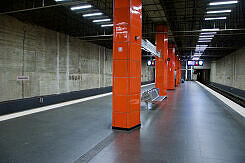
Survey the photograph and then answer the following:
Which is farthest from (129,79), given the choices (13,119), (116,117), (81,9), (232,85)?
(232,85)

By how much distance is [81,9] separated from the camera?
10.5 metres

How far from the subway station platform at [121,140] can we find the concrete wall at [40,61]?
4644 millimetres

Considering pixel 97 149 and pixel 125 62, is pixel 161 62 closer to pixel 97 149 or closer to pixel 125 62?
pixel 125 62

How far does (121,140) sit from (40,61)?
10066 mm

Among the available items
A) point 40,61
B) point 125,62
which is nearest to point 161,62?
point 125,62

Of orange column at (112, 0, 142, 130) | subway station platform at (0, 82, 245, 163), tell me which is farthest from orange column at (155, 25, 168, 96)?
orange column at (112, 0, 142, 130)

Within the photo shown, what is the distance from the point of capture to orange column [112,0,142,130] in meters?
5.41

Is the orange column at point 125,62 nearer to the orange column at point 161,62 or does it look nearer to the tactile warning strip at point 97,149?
the tactile warning strip at point 97,149

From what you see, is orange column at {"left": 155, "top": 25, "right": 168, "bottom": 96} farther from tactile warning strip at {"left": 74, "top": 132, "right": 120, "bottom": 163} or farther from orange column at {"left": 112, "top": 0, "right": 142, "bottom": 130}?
tactile warning strip at {"left": 74, "top": 132, "right": 120, "bottom": 163}

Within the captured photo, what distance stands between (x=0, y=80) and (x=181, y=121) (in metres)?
9.24

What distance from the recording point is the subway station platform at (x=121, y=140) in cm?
363

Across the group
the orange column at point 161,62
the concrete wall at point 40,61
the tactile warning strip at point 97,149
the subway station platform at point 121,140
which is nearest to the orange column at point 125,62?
the subway station platform at point 121,140

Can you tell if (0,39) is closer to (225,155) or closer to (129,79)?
(129,79)

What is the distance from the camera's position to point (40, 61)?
12.4 metres
